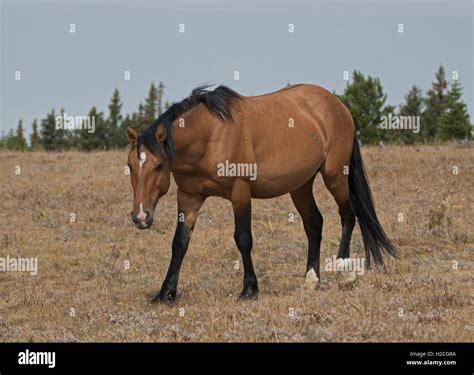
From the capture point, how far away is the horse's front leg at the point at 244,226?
9.04 meters

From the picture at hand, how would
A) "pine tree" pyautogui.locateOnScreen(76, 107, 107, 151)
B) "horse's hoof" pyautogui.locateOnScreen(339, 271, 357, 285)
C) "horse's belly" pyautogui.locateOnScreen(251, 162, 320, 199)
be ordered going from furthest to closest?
"pine tree" pyautogui.locateOnScreen(76, 107, 107, 151)
"horse's hoof" pyautogui.locateOnScreen(339, 271, 357, 285)
"horse's belly" pyautogui.locateOnScreen(251, 162, 320, 199)

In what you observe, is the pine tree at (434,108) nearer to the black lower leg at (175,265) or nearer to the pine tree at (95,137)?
the pine tree at (95,137)

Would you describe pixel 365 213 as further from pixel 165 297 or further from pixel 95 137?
pixel 95 137

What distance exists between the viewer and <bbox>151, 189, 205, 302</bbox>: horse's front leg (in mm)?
9102

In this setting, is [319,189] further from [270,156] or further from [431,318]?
[431,318]

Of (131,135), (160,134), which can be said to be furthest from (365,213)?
(131,135)

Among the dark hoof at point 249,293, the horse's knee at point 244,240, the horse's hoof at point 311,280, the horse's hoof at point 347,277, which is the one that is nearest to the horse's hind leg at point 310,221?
the horse's hoof at point 311,280

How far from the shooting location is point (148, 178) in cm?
830

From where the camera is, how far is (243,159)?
9.05 meters

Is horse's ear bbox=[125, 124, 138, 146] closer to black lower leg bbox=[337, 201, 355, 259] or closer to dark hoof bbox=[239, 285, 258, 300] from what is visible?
dark hoof bbox=[239, 285, 258, 300]

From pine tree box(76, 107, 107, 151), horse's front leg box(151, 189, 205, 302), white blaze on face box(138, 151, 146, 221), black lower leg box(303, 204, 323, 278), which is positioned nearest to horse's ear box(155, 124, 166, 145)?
white blaze on face box(138, 151, 146, 221)

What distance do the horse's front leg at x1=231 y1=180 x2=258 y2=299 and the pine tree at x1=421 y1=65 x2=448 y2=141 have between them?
142ft

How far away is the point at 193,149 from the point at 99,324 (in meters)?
2.36
